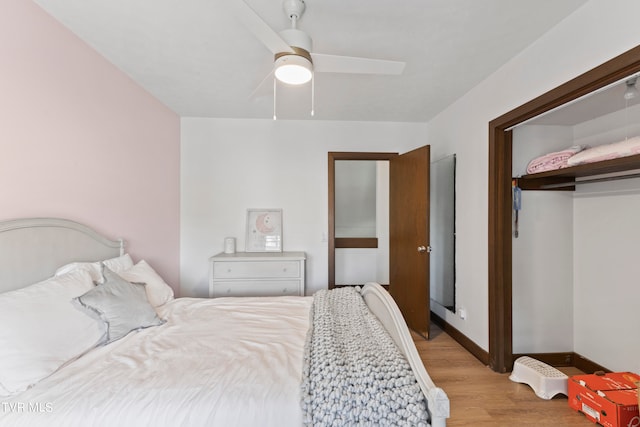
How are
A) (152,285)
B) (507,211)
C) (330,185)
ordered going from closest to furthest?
(152,285), (507,211), (330,185)

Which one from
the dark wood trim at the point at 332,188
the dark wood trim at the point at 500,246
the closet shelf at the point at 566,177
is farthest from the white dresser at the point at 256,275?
the closet shelf at the point at 566,177

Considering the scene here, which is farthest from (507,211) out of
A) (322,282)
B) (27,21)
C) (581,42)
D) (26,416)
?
(27,21)

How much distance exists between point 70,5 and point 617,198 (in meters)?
3.81

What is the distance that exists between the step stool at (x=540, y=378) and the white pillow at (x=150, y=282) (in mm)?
2705

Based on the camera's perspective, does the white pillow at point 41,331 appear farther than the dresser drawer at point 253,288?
No

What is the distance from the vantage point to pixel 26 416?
37.5 inches

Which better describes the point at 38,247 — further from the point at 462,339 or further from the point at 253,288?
the point at 462,339

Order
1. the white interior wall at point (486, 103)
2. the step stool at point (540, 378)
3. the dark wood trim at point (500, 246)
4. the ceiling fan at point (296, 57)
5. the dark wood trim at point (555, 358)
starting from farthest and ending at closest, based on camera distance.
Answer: the dark wood trim at point (555, 358) < the dark wood trim at point (500, 246) < the step stool at point (540, 378) < the white interior wall at point (486, 103) < the ceiling fan at point (296, 57)

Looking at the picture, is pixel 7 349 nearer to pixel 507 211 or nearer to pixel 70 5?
pixel 70 5

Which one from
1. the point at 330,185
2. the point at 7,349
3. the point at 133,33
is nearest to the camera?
the point at 7,349

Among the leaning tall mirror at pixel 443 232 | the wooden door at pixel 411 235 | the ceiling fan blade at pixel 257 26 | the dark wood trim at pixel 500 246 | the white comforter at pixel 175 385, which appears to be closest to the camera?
the white comforter at pixel 175 385

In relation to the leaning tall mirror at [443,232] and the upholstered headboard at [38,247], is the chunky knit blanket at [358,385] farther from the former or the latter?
the leaning tall mirror at [443,232]

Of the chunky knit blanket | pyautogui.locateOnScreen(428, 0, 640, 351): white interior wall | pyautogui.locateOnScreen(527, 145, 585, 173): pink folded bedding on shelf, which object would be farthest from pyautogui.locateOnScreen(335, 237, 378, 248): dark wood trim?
the chunky knit blanket

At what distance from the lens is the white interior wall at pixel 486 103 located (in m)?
1.42
